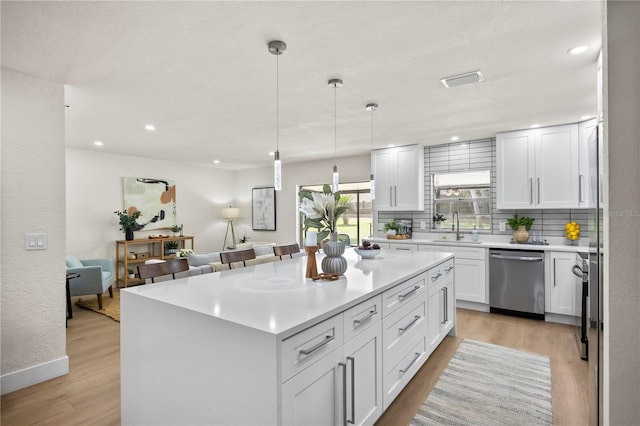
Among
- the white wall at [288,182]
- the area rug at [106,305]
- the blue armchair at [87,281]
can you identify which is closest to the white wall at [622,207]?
the area rug at [106,305]

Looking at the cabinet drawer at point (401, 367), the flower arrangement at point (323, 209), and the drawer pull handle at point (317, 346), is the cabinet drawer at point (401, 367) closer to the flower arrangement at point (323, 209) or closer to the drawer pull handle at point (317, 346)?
the drawer pull handle at point (317, 346)

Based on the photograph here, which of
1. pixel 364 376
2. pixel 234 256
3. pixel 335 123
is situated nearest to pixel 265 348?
pixel 364 376

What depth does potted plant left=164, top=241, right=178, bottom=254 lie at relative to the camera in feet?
20.9

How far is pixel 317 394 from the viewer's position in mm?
1347

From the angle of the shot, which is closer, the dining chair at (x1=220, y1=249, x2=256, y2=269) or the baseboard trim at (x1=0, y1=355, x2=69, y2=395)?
the baseboard trim at (x1=0, y1=355, x2=69, y2=395)

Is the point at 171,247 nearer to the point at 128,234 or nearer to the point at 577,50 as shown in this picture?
the point at 128,234

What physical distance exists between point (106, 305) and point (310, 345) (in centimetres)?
446

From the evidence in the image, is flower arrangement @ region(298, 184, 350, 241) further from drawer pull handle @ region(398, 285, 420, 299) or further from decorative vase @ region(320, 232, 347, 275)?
drawer pull handle @ region(398, 285, 420, 299)

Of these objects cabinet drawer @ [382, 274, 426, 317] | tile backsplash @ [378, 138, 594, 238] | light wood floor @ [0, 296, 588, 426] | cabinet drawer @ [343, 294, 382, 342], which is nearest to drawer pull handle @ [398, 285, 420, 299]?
cabinet drawer @ [382, 274, 426, 317]

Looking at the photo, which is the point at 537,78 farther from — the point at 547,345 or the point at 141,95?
the point at 141,95

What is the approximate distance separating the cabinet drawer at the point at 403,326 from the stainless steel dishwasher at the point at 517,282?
220cm

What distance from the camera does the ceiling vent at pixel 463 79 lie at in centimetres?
254

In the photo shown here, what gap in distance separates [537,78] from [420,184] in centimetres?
259

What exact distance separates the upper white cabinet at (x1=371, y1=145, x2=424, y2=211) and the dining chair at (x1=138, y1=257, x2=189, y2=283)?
3.82 metres
